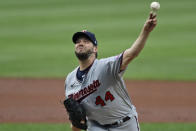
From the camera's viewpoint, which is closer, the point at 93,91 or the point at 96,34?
the point at 93,91

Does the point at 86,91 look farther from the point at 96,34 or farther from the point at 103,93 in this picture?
the point at 96,34

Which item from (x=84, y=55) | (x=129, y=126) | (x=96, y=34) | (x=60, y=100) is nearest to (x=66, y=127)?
(x=60, y=100)

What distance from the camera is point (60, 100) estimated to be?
10.2 m

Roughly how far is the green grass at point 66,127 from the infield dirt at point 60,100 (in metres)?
Answer: 0.37

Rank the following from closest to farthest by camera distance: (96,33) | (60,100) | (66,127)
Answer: (66,127) → (60,100) → (96,33)

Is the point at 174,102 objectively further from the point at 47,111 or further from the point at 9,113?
the point at 9,113

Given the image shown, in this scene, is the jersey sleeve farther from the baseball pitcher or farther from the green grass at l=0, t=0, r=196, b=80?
the green grass at l=0, t=0, r=196, b=80

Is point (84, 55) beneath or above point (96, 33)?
beneath

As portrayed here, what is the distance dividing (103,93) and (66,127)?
12.4 feet

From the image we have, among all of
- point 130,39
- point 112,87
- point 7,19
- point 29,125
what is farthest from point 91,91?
point 7,19

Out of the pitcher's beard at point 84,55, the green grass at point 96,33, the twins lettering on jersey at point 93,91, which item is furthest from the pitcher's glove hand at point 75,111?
the green grass at point 96,33

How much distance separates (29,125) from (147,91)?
365 cm

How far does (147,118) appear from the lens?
923 centimetres

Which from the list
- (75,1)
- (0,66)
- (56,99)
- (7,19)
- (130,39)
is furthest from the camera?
(75,1)
